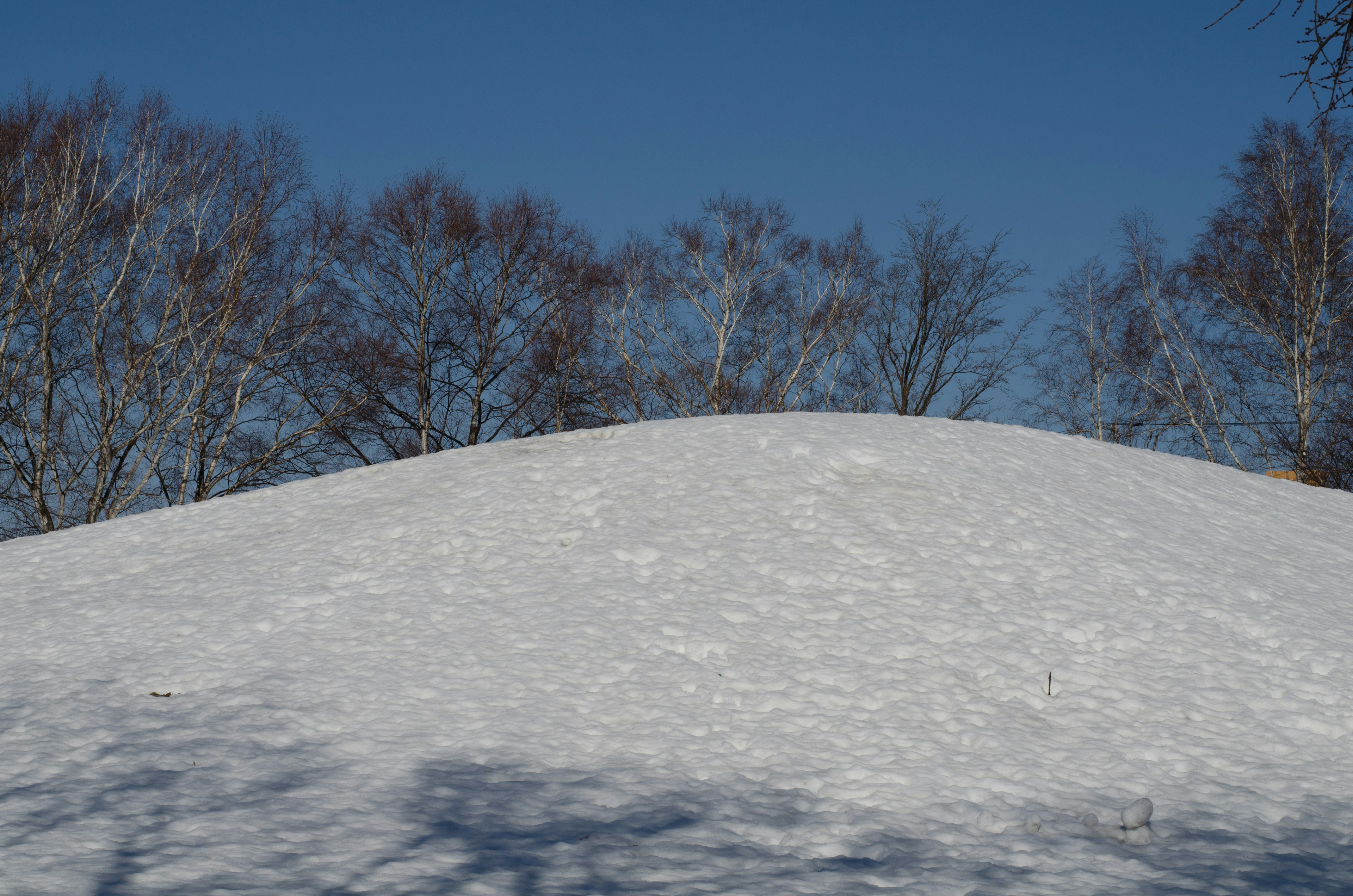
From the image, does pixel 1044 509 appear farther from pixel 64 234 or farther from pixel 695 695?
pixel 64 234

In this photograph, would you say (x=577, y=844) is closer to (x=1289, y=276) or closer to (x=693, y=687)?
(x=693, y=687)

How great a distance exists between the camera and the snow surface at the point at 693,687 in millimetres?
3471

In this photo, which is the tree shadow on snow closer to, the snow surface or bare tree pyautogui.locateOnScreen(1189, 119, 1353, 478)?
the snow surface

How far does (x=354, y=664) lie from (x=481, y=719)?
1111 mm

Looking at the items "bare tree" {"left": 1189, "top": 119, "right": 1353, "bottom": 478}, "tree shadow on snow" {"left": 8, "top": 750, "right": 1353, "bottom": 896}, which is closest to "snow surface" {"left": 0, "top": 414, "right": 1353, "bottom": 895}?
"tree shadow on snow" {"left": 8, "top": 750, "right": 1353, "bottom": 896}

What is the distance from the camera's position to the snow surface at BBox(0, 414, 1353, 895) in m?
3.47

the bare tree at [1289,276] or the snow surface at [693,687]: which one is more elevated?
the bare tree at [1289,276]

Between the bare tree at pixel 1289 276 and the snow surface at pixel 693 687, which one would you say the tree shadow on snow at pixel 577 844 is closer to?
the snow surface at pixel 693 687

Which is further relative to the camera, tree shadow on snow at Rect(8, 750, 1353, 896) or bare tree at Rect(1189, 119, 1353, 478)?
bare tree at Rect(1189, 119, 1353, 478)

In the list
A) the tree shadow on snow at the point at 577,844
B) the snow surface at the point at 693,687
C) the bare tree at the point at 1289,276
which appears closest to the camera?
the tree shadow on snow at the point at 577,844

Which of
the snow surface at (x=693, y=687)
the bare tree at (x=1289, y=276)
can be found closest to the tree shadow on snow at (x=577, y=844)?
the snow surface at (x=693, y=687)

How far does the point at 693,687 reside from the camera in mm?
5129

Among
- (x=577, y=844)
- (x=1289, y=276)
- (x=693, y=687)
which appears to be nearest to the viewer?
(x=577, y=844)

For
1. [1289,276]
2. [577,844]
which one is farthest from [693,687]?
[1289,276]
